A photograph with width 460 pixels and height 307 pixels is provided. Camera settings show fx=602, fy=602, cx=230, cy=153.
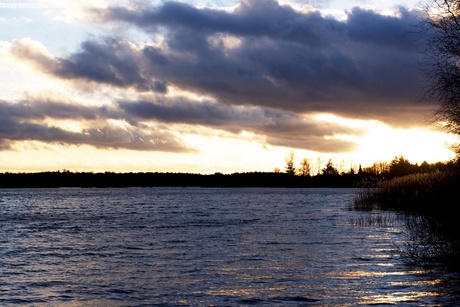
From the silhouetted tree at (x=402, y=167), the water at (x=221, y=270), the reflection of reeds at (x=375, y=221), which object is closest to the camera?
the water at (x=221, y=270)

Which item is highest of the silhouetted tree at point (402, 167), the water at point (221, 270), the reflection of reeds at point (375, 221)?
the silhouetted tree at point (402, 167)

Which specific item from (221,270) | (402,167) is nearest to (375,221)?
(221,270)

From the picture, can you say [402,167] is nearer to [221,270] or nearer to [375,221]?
[375,221]

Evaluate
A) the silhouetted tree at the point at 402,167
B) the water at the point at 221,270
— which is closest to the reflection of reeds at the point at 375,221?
the water at the point at 221,270

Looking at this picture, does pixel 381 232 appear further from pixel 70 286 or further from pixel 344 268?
pixel 70 286

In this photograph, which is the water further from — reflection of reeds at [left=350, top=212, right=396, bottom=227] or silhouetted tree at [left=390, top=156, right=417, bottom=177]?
silhouetted tree at [left=390, top=156, right=417, bottom=177]

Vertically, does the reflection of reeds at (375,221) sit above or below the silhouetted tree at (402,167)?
below

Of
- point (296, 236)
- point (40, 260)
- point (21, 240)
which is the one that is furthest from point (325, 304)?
point (21, 240)

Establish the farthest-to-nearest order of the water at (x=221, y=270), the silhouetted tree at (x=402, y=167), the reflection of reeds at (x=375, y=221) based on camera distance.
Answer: the silhouetted tree at (x=402, y=167), the reflection of reeds at (x=375, y=221), the water at (x=221, y=270)

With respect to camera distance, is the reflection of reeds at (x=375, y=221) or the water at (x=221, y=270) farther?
the reflection of reeds at (x=375, y=221)

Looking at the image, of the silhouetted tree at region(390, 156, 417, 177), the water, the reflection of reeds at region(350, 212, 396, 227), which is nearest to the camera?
the water

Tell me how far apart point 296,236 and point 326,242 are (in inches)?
181

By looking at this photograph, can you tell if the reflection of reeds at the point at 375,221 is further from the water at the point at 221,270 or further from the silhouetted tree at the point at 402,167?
the silhouetted tree at the point at 402,167

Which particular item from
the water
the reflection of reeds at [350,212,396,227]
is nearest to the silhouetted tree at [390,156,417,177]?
the reflection of reeds at [350,212,396,227]
